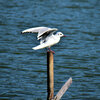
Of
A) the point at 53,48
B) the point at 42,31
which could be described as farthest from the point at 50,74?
the point at 53,48

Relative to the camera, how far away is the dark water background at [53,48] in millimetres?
12836

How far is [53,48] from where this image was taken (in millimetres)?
18281

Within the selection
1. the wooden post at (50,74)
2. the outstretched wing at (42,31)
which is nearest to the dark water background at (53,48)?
the outstretched wing at (42,31)

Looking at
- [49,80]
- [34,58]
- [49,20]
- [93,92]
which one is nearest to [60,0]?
[49,20]

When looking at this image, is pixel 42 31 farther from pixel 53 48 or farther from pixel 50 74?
pixel 53 48

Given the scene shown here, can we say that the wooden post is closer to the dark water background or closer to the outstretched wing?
the outstretched wing

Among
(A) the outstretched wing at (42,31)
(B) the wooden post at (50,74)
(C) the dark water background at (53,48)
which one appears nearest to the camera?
(B) the wooden post at (50,74)

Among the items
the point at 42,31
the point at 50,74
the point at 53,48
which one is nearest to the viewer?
the point at 50,74

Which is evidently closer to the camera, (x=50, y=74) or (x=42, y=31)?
(x=50, y=74)

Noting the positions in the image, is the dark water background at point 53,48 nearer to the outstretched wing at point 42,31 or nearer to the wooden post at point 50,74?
the outstretched wing at point 42,31

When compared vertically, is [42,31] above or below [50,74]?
above

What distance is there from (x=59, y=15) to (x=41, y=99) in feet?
47.0

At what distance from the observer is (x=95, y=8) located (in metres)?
27.6

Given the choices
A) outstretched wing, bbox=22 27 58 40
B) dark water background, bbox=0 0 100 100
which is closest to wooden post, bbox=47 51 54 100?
outstretched wing, bbox=22 27 58 40
